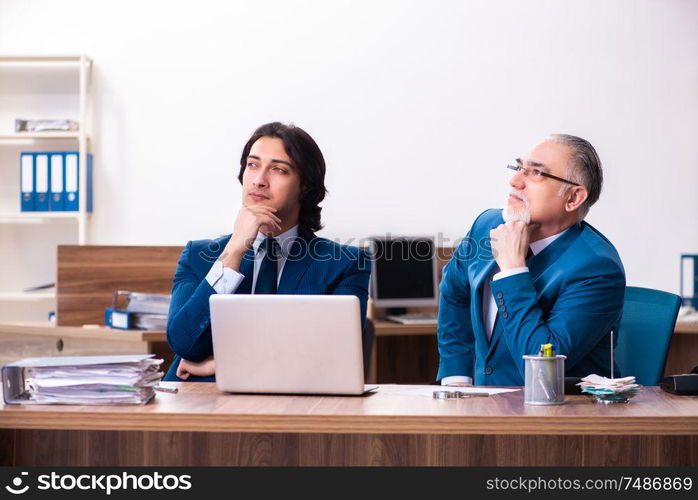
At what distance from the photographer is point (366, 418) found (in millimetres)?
1516

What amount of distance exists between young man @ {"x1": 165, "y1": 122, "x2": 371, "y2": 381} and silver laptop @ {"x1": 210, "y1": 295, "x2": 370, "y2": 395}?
41 centimetres

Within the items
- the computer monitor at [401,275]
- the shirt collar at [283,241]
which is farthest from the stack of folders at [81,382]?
the computer monitor at [401,275]

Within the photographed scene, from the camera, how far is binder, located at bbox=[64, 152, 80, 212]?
474cm

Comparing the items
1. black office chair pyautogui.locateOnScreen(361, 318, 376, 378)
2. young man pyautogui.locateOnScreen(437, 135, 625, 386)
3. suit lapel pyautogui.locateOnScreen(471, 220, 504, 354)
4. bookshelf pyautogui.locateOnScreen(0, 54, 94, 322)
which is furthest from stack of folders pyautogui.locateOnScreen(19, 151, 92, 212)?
suit lapel pyautogui.locateOnScreen(471, 220, 504, 354)

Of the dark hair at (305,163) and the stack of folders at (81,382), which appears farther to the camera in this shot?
the dark hair at (305,163)

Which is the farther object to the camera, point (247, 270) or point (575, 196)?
point (247, 270)

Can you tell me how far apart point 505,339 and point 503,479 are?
62 centimetres

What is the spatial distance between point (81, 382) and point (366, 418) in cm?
56

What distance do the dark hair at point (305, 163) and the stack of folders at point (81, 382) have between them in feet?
2.70

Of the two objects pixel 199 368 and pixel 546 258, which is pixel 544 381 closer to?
pixel 546 258

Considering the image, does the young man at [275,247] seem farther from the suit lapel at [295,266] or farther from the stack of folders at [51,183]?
the stack of folders at [51,183]

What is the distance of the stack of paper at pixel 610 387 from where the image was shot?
1.68 m

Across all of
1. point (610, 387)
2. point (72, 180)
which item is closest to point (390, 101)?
point (72, 180)

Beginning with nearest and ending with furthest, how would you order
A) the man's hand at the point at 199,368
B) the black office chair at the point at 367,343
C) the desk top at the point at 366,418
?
the desk top at the point at 366,418
the man's hand at the point at 199,368
the black office chair at the point at 367,343
